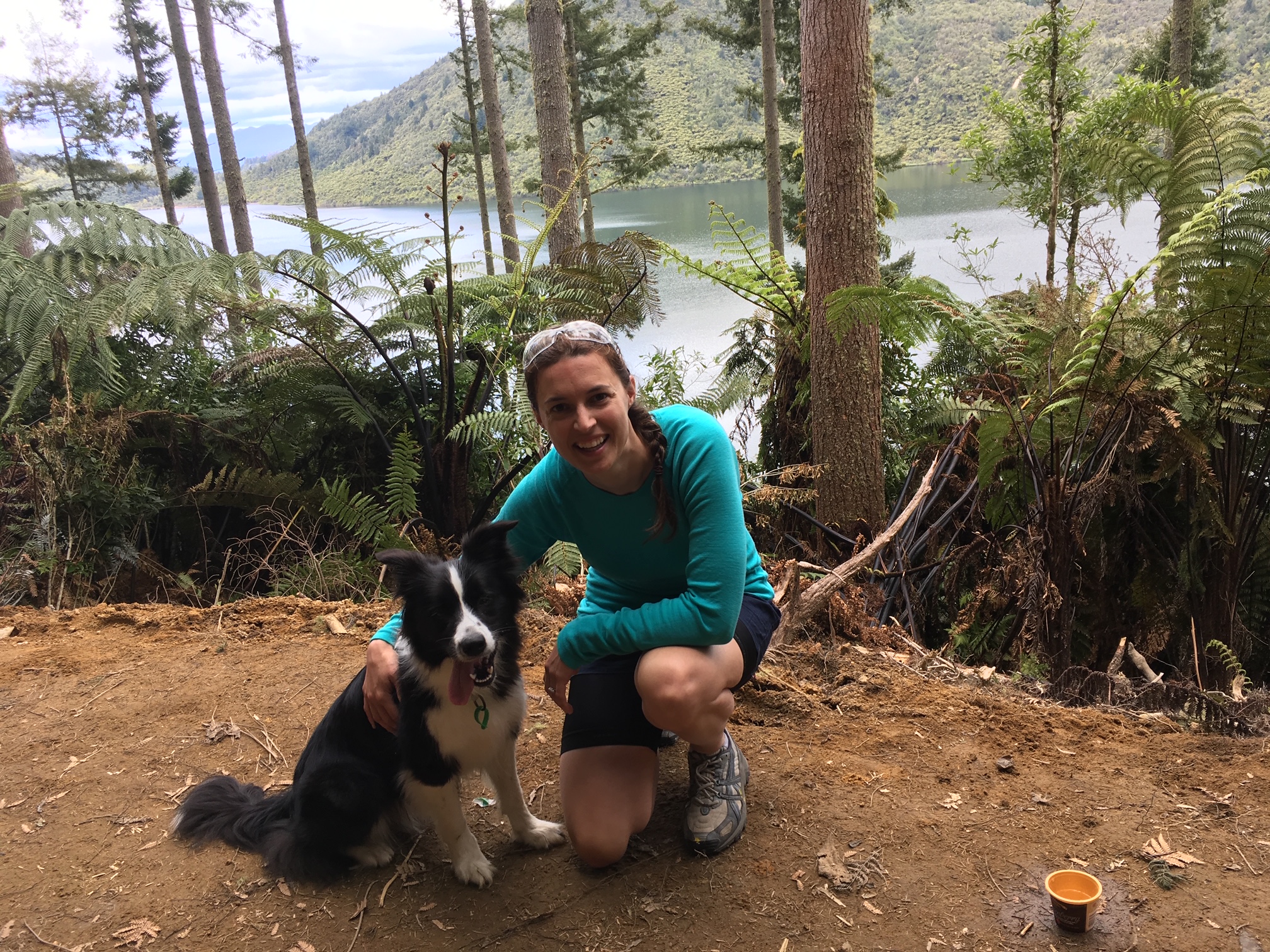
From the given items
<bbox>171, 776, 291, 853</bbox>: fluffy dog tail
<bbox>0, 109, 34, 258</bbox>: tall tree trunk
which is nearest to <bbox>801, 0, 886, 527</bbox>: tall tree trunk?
<bbox>171, 776, 291, 853</bbox>: fluffy dog tail

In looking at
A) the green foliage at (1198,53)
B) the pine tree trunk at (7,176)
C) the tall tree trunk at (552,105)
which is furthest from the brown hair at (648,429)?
the green foliage at (1198,53)

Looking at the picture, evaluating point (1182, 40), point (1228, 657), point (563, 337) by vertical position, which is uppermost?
point (1182, 40)

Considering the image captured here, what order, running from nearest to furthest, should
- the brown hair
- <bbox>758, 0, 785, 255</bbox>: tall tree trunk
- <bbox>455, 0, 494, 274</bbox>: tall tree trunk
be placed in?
the brown hair, <bbox>758, 0, 785, 255</bbox>: tall tree trunk, <bbox>455, 0, 494, 274</bbox>: tall tree trunk

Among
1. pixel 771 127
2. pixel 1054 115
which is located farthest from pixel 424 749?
pixel 771 127

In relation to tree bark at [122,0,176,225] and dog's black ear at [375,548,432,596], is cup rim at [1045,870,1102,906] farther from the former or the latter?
tree bark at [122,0,176,225]

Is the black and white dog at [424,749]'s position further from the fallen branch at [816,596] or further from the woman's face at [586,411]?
the fallen branch at [816,596]

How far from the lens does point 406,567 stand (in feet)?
6.18

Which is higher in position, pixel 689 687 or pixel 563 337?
pixel 563 337

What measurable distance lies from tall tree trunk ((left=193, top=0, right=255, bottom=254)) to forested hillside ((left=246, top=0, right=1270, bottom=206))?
3.89 meters

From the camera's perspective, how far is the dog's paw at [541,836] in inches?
Result: 86.8

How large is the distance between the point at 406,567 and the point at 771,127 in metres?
10.4

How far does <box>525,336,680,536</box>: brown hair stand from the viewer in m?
1.95

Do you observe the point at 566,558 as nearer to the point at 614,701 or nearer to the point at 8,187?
the point at 614,701

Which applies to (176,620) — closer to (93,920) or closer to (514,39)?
(93,920)
